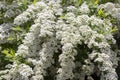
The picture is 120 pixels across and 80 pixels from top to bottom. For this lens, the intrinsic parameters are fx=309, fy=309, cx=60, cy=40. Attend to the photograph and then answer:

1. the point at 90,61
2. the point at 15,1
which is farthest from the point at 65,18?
the point at 15,1

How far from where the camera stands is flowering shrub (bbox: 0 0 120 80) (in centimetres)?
452

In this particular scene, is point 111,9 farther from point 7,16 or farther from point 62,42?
point 7,16

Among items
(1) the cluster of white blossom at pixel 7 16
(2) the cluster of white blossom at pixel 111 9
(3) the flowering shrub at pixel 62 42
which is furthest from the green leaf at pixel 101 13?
(1) the cluster of white blossom at pixel 7 16

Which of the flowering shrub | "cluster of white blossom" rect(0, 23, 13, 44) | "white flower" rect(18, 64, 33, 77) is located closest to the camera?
"white flower" rect(18, 64, 33, 77)

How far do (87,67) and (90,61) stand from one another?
0.45 feet

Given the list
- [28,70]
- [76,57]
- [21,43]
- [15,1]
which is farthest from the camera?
[15,1]

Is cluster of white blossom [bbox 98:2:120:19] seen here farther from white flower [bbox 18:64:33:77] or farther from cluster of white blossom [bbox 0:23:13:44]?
white flower [bbox 18:64:33:77]

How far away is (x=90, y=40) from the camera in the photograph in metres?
4.55

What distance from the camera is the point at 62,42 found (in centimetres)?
454

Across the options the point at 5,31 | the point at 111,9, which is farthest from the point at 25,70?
the point at 111,9

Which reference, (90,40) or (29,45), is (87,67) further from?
(29,45)

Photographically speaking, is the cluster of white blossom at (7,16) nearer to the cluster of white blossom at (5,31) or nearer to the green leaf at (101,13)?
the cluster of white blossom at (5,31)

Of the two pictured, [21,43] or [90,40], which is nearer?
[90,40]

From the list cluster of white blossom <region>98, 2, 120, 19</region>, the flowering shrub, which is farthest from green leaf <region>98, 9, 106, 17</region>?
cluster of white blossom <region>98, 2, 120, 19</region>
